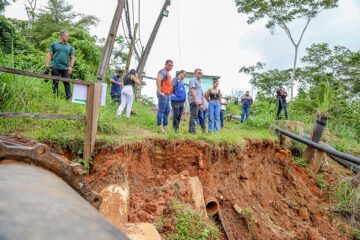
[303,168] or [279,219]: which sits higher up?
[303,168]

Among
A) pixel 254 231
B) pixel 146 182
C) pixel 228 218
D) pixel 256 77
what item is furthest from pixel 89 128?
pixel 256 77

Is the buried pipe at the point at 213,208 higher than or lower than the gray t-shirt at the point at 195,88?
lower

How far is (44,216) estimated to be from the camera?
2.33 ft

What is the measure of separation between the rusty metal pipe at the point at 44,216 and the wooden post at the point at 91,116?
3.77m

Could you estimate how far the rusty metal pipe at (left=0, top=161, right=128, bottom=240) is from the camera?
65 cm

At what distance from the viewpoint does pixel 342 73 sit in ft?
78.2

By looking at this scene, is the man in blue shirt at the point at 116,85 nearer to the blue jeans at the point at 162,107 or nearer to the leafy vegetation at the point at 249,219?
the blue jeans at the point at 162,107

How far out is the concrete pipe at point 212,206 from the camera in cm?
587

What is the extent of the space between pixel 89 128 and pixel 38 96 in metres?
1.73

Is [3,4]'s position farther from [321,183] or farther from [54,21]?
[321,183]

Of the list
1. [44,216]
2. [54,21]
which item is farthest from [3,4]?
[44,216]

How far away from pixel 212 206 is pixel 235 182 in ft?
4.38

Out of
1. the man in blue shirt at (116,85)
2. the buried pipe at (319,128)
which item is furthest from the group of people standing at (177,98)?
the man in blue shirt at (116,85)

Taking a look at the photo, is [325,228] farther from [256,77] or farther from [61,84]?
[256,77]
